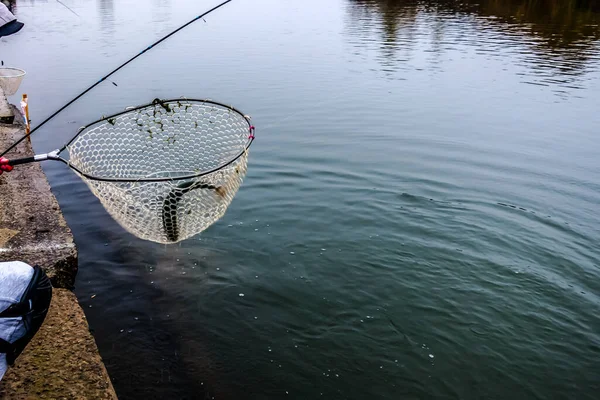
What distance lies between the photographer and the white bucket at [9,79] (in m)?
10.2

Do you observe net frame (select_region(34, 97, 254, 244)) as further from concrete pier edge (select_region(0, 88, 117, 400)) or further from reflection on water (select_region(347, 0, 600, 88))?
reflection on water (select_region(347, 0, 600, 88))

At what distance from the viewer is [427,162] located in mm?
9031

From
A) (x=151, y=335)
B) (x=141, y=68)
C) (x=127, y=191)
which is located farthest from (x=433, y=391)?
(x=141, y=68)

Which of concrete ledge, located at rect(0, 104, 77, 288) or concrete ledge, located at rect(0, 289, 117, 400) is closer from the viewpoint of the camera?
concrete ledge, located at rect(0, 289, 117, 400)

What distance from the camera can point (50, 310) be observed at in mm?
4215

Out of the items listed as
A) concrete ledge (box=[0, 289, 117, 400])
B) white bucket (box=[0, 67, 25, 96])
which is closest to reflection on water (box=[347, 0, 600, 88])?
white bucket (box=[0, 67, 25, 96])

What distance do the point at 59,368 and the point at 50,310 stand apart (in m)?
0.78

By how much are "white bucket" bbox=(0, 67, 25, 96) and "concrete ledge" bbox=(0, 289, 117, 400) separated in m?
7.71

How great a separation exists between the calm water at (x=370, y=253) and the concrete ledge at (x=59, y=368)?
1.72 feet

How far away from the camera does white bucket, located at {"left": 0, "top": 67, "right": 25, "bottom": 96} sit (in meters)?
10.2

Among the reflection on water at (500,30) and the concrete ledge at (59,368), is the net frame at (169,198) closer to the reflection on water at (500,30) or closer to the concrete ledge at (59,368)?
the concrete ledge at (59,368)

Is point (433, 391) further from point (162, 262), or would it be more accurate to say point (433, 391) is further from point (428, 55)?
point (428, 55)

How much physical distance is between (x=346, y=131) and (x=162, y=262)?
576 centimetres

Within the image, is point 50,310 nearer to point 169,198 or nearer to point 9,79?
point 169,198
